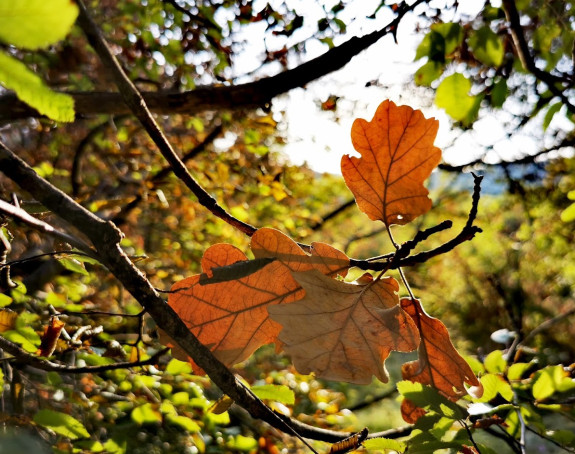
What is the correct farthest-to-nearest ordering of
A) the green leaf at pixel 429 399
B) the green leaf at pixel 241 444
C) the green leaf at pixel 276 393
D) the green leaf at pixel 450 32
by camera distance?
the green leaf at pixel 241 444 < the green leaf at pixel 450 32 < the green leaf at pixel 276 393 < the green leaf at pixel 429 399

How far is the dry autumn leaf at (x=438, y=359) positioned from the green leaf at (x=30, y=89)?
0.40m

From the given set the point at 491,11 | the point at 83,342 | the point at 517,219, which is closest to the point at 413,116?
the point at 83,342

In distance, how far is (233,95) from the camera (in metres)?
1.03

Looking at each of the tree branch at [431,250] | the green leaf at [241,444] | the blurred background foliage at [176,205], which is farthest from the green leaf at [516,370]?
the green leaf at [241,444]

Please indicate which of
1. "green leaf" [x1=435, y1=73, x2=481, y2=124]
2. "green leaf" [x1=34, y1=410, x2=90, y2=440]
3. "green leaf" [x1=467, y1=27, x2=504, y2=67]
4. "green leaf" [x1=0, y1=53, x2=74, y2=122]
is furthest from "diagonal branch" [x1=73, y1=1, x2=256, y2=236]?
"green leaf" [x1=467, y1=27, x2=504, y2=67]

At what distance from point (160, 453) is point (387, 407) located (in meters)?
5.80

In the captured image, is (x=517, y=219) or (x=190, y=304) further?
(x=517, y=219)

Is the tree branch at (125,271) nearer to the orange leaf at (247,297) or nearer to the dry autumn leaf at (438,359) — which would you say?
the orange leaf at (247,297)

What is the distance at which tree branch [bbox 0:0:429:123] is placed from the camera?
854 mm

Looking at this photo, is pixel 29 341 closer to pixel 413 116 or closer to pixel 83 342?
pixel 83 342

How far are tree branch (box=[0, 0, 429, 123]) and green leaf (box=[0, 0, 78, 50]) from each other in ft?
2.29

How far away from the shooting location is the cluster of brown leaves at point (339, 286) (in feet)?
1.37

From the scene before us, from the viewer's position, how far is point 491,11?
1.36 m

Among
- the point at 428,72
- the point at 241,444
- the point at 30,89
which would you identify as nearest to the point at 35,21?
the point at 30,89
